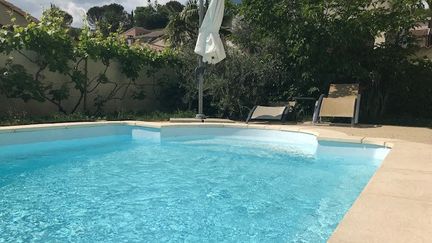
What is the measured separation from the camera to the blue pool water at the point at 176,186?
11.3ft

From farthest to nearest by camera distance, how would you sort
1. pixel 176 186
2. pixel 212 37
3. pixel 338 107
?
pixel 212 37 < pixel 338 107 < pixel 176 186

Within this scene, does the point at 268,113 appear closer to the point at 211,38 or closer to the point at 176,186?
the point at 211,38

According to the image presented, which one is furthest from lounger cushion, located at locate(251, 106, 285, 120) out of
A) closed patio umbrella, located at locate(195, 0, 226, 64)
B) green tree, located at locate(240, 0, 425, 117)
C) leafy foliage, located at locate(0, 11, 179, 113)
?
leafy foliage, located at locate(0, 11, 179, 113)

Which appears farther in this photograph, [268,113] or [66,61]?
[66,61]

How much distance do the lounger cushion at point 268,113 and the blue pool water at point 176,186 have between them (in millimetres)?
1151

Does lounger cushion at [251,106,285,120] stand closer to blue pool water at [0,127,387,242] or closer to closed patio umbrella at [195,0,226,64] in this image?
blue pool water at [0,127,387,242]

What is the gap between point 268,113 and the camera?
30.6 ft

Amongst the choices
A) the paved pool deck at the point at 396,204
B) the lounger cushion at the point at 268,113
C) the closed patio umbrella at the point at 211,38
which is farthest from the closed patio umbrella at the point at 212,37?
the paved pool deck at the point at 396,204

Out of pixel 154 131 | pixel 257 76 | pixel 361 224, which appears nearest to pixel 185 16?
pixel 257 76

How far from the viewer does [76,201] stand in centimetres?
425

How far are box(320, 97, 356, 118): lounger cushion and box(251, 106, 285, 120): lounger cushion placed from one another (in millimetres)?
955

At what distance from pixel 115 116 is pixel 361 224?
28.1 feet

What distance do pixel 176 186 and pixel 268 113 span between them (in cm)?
485

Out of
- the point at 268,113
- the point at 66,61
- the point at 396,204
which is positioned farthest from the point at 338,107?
the point at 66,61
